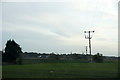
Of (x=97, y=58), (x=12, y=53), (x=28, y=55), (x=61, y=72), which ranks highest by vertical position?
(x=12, y=53)

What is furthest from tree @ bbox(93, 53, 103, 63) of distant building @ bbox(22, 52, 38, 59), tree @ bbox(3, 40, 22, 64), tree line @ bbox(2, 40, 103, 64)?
tree @ bbox(3, 40, 22, 64)

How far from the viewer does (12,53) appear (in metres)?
62.6

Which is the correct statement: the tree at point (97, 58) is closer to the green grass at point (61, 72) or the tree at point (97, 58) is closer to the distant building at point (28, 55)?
the distant building at point (28, 55)

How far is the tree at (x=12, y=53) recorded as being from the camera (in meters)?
58.4

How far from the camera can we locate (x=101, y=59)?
71188 millimetres

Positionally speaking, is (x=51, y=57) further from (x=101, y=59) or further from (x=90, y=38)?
(x=90, y=38)

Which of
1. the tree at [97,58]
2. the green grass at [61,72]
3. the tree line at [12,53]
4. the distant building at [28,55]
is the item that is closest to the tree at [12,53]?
the tree line at [12,53]

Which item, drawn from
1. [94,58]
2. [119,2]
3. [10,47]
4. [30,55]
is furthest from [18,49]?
[119,2]

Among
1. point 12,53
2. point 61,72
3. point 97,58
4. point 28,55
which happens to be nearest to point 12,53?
point 12,53

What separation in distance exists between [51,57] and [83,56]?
9857 millimetres

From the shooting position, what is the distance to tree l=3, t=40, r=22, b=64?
5844cm

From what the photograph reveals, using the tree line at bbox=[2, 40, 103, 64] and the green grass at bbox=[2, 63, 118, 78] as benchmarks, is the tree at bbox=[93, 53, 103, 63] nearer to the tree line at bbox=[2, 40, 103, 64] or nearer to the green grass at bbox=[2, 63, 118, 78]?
the tree line at bbox=[2, 40, 103, 64]

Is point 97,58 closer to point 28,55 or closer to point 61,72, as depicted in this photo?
point 28,55

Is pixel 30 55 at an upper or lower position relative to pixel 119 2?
lower
